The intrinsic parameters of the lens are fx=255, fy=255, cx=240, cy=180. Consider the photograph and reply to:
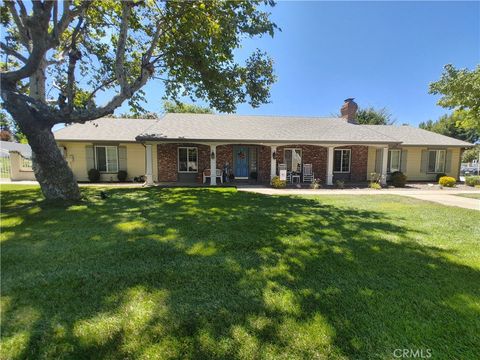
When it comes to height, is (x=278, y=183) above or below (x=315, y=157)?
below

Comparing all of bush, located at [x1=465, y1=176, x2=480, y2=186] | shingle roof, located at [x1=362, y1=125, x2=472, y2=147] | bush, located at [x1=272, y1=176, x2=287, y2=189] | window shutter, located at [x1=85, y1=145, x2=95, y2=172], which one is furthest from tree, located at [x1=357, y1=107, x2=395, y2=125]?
window shutter, located at [x1=85, y1=145, x2=95, y2=172]

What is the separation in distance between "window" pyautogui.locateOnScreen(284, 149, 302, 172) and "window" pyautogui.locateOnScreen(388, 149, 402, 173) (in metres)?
6.46

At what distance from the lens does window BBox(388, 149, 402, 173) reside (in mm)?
17469

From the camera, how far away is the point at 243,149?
52.0 feet

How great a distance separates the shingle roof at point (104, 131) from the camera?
49.2ft

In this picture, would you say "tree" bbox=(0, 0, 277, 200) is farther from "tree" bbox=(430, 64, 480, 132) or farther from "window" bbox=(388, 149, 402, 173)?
"window" bbox=(388, 149, 402, 173)

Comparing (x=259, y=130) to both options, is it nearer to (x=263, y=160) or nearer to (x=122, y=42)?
(x=263, y=160)

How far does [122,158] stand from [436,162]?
2117cm

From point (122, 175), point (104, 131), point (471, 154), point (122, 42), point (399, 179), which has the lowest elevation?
point (399, 179)

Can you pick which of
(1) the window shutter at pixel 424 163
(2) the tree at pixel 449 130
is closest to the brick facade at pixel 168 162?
(1) the window shutter at pixel 424 163

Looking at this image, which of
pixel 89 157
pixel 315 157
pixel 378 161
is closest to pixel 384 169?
pixel 378 161

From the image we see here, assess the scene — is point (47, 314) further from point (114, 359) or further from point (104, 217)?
point (104, 217)

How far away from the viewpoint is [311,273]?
344cm

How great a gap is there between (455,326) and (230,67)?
10700 millimetres
